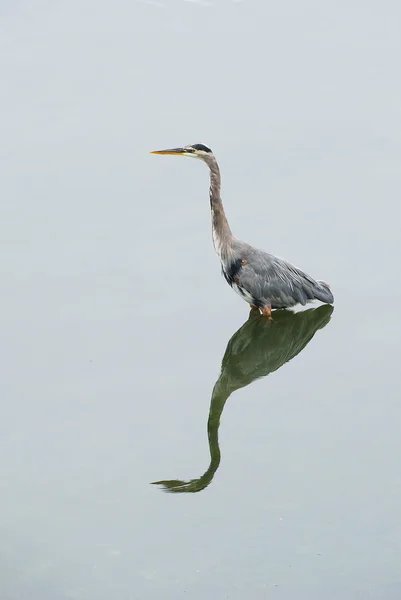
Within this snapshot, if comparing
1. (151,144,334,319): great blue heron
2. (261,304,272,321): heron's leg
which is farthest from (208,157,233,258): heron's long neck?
(261,304,272,321): heron's leg

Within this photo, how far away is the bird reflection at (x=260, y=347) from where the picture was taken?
35.4 feet

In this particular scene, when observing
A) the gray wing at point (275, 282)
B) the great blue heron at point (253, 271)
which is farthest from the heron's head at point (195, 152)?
the gray wing at point (275, 282)

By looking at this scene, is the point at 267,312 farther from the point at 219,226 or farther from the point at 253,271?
the point at 219,226

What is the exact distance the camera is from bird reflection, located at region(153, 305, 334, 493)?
1080 cm

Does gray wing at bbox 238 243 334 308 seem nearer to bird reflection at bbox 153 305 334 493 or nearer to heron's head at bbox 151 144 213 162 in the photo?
bird reflection at bbox 153 305 334 493

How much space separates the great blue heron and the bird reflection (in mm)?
212

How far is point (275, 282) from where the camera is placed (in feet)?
39.3

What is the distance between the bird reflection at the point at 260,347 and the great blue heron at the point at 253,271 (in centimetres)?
21

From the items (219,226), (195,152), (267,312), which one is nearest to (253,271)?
(267,312)

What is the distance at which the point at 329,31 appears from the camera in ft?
58.3

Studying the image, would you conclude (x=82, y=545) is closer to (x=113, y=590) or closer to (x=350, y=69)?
(x=113, y=590)

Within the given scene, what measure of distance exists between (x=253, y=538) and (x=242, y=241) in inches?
179

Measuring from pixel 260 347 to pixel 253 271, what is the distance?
2.72 feet

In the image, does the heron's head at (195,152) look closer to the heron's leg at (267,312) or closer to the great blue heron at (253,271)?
→ the great blue heron at (253,271)
